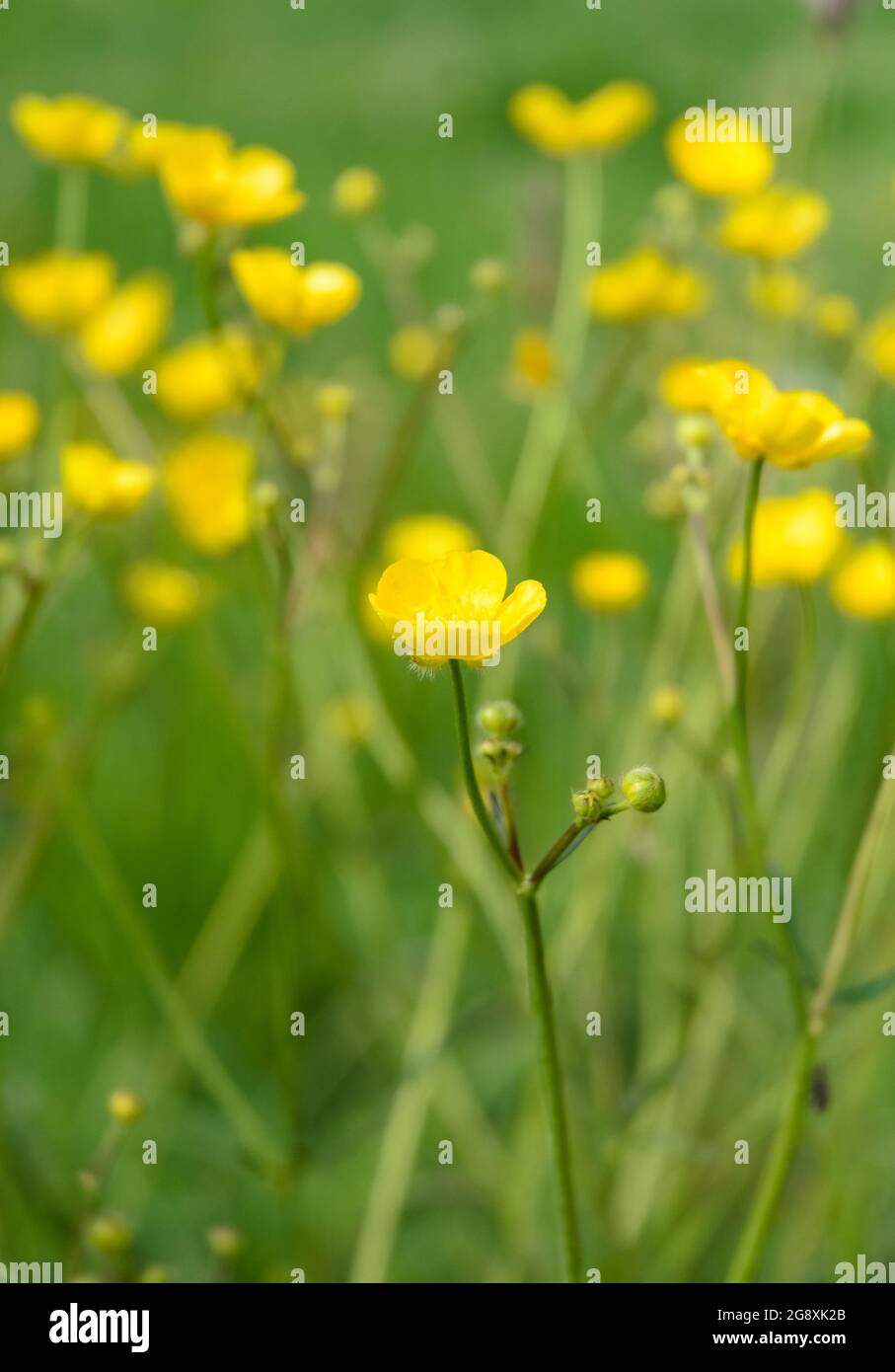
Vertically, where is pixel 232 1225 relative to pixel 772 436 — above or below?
below

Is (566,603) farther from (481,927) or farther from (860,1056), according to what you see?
(860,1056)

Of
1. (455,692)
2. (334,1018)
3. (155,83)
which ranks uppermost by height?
(155,83)

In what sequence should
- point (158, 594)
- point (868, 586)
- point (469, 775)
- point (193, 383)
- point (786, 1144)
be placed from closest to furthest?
point (469, 775) < point (786, 1144) < point (868, 586) < point (158, 594) < point (193, 383)

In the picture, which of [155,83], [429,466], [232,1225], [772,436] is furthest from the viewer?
[155,83]

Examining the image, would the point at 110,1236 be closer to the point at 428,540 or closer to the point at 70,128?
the point at 428,540

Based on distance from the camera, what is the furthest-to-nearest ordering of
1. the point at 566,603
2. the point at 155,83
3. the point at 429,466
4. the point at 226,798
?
1. the point at 155,83
2. the point at 429,466
3. the point at 566,603
4. the point at 226,798

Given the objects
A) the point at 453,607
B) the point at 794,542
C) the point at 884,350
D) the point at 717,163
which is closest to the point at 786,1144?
the point at 453,607
